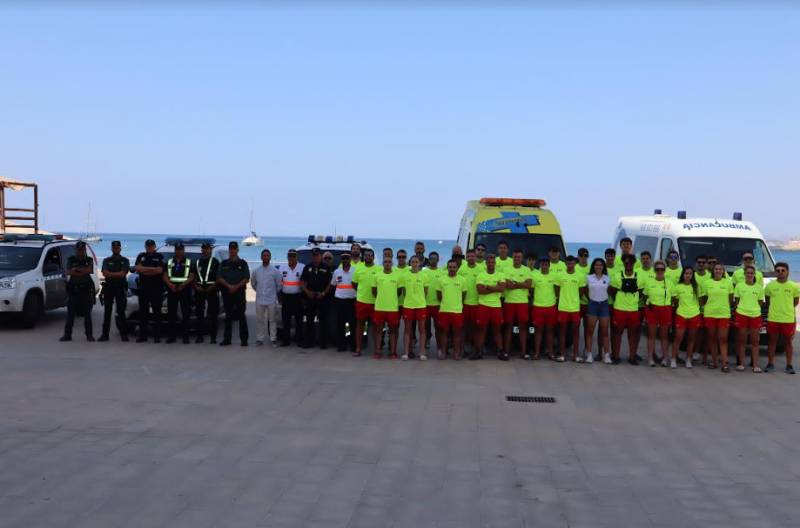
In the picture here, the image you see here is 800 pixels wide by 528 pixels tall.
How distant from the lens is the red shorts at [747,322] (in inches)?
456

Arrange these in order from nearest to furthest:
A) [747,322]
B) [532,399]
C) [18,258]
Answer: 1. [532,399]
2. [747,322]
3. [18,258]

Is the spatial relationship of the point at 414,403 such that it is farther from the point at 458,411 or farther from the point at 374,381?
the point at 374,381

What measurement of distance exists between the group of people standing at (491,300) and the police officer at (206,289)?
21 mm

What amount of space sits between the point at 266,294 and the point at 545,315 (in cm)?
474

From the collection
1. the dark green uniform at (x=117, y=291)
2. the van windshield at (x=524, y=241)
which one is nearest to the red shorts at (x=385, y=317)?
the van windshield at (x=524, y=241)

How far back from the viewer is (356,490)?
5789mm

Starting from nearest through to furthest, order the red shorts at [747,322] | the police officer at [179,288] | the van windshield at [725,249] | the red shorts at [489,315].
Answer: the red shorts at [747,322], the red shorts at [489,315], the police officer at [179,288], the van windshield at [725,249]

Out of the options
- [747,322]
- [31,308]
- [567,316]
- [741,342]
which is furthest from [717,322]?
[31,308]

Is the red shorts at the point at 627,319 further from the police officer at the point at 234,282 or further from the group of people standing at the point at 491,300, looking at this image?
the police officer at the point at 234,282

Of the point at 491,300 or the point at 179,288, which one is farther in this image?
the point at 179,288

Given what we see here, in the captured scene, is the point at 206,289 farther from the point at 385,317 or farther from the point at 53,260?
the point at 53,260

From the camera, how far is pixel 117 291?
1302cm

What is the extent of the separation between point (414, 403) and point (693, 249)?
305 inches

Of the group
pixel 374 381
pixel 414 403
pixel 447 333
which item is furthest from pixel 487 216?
pixel 414 403
